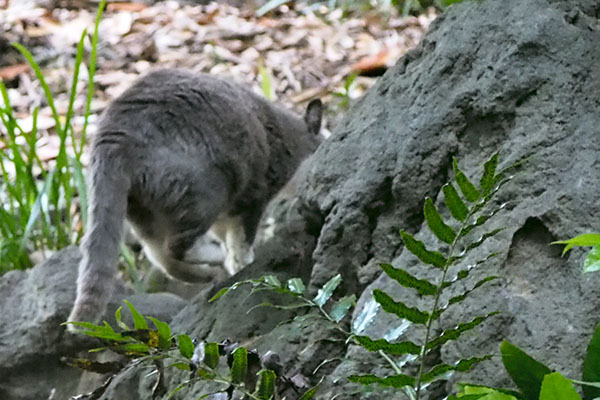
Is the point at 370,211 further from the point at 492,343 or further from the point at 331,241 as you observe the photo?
the point at 492,343

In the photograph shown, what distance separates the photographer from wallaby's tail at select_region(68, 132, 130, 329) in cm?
358

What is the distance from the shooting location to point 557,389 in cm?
163

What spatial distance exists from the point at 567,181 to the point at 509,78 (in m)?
0.53

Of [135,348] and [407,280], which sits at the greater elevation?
[407,280]

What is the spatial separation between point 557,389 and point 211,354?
832 mm

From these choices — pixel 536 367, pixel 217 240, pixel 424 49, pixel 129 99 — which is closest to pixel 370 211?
pixel 424 49

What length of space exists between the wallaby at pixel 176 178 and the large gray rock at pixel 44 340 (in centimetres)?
31

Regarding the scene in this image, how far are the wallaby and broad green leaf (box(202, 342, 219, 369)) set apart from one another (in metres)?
1.60

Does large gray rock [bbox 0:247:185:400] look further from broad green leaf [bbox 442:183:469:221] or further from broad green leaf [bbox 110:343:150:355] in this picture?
broad green leaf [bbox 442:183:469:221]

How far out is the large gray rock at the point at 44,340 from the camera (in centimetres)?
388

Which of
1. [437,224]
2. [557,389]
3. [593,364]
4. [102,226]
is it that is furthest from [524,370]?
[102,226]

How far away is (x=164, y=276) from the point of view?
507cm

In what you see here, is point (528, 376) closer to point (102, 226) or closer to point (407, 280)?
point (407, 280)

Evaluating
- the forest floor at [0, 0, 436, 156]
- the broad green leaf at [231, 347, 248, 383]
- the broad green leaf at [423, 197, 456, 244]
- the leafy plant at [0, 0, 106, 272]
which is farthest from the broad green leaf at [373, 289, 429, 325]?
the forest floor at [0, 0, 436, 156]
